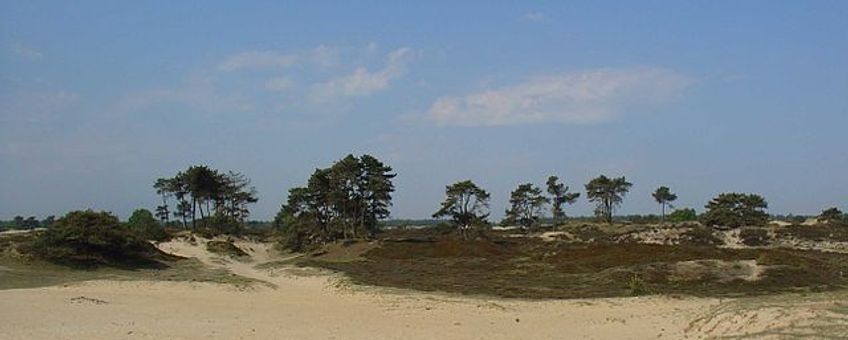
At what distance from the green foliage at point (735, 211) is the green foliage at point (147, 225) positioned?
A: 58023 millimetres

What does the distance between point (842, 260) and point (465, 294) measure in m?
27.8

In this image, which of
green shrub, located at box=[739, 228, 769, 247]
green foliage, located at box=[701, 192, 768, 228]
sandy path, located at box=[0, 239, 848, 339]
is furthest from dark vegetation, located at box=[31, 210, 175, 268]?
green foliage, located at box=[701, 192, 768, 228]

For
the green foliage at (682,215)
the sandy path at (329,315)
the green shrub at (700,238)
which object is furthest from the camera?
the green foliage at (682,215)

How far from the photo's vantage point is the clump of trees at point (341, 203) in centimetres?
6981

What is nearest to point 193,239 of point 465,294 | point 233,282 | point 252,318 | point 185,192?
point 185,192

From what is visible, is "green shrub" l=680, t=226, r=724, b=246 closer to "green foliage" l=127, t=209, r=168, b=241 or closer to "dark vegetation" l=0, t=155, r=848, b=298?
"dark vegetation" l=0, t=155, r=848, b=298

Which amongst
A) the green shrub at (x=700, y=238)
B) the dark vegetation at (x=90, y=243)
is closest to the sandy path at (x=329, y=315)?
the dark vegetation at (x=90, y=243)

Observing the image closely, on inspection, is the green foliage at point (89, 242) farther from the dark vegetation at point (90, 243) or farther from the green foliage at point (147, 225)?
the green foliage at point (147, 225)

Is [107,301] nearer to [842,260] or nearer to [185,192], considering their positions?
[842,260]

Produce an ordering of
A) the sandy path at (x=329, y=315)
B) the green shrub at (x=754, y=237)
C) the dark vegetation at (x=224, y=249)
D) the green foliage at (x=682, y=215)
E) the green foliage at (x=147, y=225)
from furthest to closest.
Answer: the green foliage at (x=682, y=215) < the green shrub at (x=754, y=237) < the green foliage at (x=147, y=225) < the dark vegetation at (x=224, y=249) < the sandy path at (x=329, y=315)

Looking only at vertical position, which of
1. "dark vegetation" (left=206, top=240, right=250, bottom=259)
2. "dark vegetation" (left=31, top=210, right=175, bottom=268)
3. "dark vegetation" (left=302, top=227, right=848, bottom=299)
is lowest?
"dark vegetation" (left=302, top=227, right=848, bottom=299)

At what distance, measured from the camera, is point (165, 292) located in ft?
87.8

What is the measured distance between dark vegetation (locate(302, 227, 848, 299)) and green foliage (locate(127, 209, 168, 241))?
20.7 metres

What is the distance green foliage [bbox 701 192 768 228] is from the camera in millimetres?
78375
